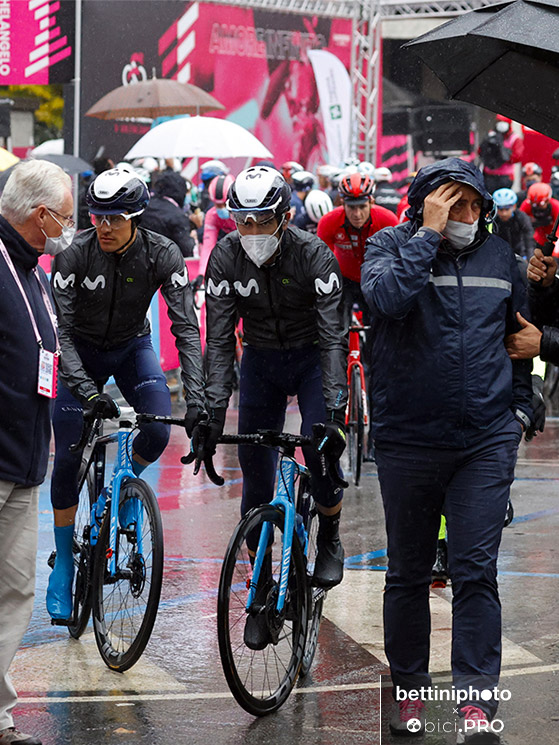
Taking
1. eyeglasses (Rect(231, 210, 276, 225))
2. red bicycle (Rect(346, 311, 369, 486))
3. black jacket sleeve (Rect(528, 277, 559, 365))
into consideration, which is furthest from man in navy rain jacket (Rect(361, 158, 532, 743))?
red bicycle (Rect(346, 311, 369, 486))

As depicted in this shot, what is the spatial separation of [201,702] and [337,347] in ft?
5.19

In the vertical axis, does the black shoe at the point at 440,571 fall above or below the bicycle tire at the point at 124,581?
below

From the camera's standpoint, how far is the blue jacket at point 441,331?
4.34 metres

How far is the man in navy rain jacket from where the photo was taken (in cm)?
431

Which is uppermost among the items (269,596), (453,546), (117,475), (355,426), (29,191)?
(29,191)

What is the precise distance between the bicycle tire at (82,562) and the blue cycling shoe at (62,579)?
41 millimetres

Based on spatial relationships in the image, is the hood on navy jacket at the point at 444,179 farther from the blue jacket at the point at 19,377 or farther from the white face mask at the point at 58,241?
the blue jacket at the point at 19,377

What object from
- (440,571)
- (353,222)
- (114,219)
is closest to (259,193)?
(114,219)

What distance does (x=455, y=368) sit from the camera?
4379 millimetres

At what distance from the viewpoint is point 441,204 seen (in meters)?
4.36

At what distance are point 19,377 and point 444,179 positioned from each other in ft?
5.29

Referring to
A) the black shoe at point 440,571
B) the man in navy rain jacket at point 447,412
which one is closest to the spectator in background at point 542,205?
the black shoe at point 440,571

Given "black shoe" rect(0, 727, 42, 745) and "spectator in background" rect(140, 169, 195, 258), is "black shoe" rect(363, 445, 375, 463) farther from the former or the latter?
"black shoe" rect(0, 727, 42, 745)
